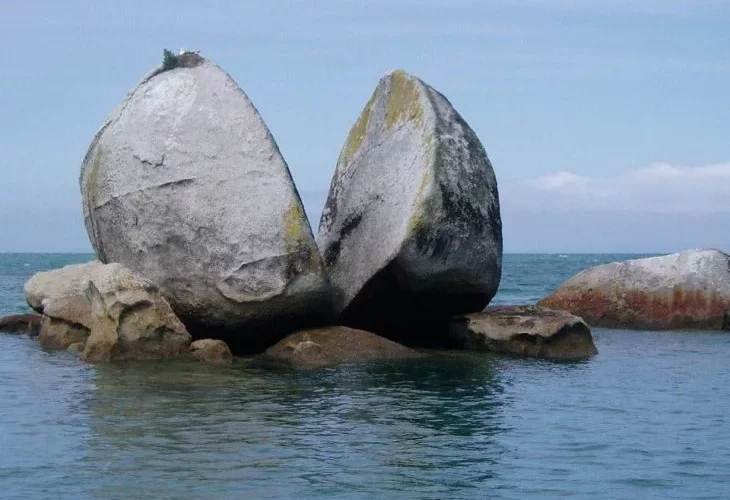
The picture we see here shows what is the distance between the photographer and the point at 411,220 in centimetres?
1820

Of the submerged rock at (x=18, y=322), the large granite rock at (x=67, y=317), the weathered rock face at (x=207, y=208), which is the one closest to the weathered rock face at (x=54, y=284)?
the large granite rock at (x=67, y=317)

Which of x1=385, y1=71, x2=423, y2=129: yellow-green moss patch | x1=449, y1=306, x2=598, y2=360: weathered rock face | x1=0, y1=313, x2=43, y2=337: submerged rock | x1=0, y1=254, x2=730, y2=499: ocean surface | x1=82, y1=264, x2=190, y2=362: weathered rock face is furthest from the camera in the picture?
x1=0, y1=313, x2=43, y2=337: submerged rock

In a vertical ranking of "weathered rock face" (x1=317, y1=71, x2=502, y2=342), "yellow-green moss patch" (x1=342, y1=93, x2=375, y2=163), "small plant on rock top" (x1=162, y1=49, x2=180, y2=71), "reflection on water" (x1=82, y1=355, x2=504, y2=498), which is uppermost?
"small plant on rock top" (x1=162, y1=49, x2=180, y2=71)

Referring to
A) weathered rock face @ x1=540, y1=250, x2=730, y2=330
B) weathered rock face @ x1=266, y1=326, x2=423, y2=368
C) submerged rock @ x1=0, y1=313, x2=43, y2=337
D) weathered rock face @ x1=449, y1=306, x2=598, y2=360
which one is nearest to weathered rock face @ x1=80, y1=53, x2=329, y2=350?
weathered rock face @ x1=266, y1=326, x2=423, y2=368

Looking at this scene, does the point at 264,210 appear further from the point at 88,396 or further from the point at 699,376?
the point at 699,376

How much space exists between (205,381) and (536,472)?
632 cm

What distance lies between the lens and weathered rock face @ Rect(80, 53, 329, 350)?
18.1 meters

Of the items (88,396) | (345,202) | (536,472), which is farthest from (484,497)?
(345,202)

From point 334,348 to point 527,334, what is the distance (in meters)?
3.32

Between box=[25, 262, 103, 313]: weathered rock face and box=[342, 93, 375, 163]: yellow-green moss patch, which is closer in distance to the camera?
box=[342, 93, 375, 163]: yellow-green moss patch

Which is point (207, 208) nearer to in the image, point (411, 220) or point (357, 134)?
point (411, 220)

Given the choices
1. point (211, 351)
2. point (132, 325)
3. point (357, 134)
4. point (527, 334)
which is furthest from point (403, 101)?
point (132, 325)

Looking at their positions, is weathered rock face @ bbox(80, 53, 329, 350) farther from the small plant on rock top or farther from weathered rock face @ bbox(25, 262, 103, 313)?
weathered rock face @ bbox(25, 262, 103, 313)

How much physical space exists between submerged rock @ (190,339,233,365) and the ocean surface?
12.6 inches
